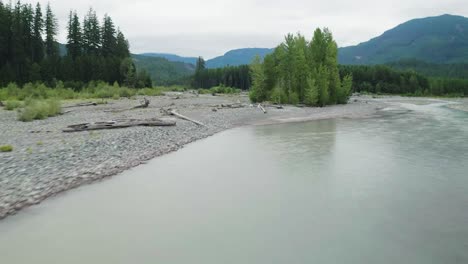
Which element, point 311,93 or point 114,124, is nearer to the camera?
point 114,124

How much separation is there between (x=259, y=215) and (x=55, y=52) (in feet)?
295

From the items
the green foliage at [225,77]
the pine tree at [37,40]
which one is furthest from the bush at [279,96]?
the green foliage at [225,77]

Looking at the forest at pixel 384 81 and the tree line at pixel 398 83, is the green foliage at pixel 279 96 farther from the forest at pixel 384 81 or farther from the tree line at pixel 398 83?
the tree line at pixel 398 83

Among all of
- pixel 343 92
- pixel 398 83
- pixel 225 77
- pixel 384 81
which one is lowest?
pixel 343 92

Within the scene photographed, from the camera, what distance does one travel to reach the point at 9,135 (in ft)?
69.4

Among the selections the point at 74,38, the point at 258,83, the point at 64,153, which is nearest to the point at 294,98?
the point at 258,83

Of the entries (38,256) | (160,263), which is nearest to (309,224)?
(160,263)

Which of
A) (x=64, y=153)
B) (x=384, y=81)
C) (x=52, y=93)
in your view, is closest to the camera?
(x=64, y=153)

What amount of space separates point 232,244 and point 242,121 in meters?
27.9

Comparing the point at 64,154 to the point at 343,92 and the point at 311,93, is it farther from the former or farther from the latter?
the point at 343,92

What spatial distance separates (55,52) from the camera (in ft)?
281

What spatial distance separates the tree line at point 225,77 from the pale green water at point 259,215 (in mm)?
135791

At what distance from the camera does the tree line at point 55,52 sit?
7206 cm

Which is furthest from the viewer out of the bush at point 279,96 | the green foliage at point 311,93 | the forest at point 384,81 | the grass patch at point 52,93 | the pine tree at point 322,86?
the forest at point 384,81
